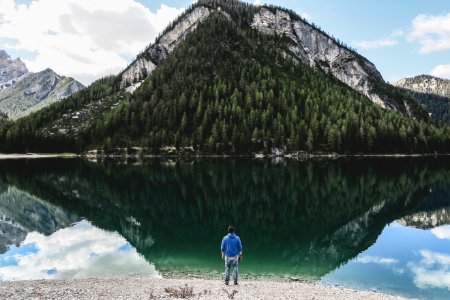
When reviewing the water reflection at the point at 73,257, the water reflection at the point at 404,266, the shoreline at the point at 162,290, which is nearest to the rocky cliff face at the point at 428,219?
the water reflection at the point at 404,266

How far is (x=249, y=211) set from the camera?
191 feet

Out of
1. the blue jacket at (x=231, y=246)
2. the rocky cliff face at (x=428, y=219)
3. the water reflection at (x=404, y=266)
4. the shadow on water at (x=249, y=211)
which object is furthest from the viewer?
the rocky cliff face at (x=428, y=219)

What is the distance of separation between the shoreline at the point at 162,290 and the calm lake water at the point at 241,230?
512 centimetres

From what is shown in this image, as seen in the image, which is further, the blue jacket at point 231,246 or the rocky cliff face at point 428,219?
the rocky cliff face at point 428,219

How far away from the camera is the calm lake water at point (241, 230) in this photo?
34.1m

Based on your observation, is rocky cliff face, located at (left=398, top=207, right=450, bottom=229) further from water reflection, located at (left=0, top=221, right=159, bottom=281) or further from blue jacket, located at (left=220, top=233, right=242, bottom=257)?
water reflection, located at (left=0, top=221, right=159, bottom=281)

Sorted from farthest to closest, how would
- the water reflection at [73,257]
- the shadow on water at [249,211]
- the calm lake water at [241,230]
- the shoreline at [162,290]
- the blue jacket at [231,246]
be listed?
the shadow on water at [249,211]
the calm lake water at [241,230]
the water reflection at [73,257]
the blue jacket at [231,246]
the shoreline at [162,290]

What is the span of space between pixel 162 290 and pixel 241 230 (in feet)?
78.6

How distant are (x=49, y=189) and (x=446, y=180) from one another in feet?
292

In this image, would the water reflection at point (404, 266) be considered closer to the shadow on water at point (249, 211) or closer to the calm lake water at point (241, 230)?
the calm lake water at point (241, 230)

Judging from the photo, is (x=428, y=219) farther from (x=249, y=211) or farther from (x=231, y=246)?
(x=231, y=246)

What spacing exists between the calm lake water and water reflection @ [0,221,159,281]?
0.34 feet

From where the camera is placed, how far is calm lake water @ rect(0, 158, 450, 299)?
34.1 meters

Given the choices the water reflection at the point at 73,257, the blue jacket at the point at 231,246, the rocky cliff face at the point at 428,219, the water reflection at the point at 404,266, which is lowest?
the water reflection at the point at 73,257
